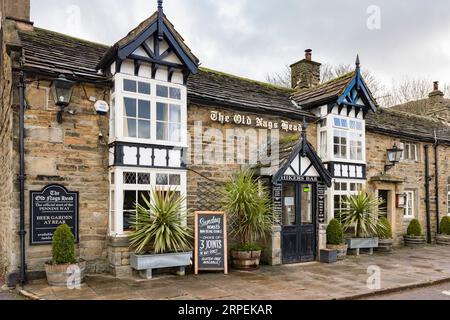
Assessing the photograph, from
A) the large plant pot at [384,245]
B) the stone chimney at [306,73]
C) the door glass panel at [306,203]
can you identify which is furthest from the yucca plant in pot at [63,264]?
the stone chimney at [306,73]

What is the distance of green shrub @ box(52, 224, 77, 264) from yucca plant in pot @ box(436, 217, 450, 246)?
14263 mm

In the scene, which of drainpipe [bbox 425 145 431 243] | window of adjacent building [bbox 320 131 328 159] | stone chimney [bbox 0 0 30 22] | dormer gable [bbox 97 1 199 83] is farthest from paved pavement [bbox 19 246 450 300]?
stone chimney [bbox 0 0 30 22]

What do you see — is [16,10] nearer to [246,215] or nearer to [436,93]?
[246,215]

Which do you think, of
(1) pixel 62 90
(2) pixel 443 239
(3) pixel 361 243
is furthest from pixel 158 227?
(2) pixel 443 239

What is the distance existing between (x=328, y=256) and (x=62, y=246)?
689 centimetres

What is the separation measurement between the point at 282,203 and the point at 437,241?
8.94m

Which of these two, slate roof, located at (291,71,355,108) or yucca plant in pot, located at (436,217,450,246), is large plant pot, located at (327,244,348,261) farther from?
yucca plant in pot, located at (436,217,450,246)

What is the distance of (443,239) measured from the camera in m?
15.5

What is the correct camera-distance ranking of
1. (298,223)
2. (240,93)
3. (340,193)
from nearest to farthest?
(298,223), (240,93), (340,193)

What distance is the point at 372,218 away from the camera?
40.2 ft

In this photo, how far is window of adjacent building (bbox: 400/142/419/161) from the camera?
15.6 metres

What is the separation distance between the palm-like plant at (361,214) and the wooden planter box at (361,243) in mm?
172
